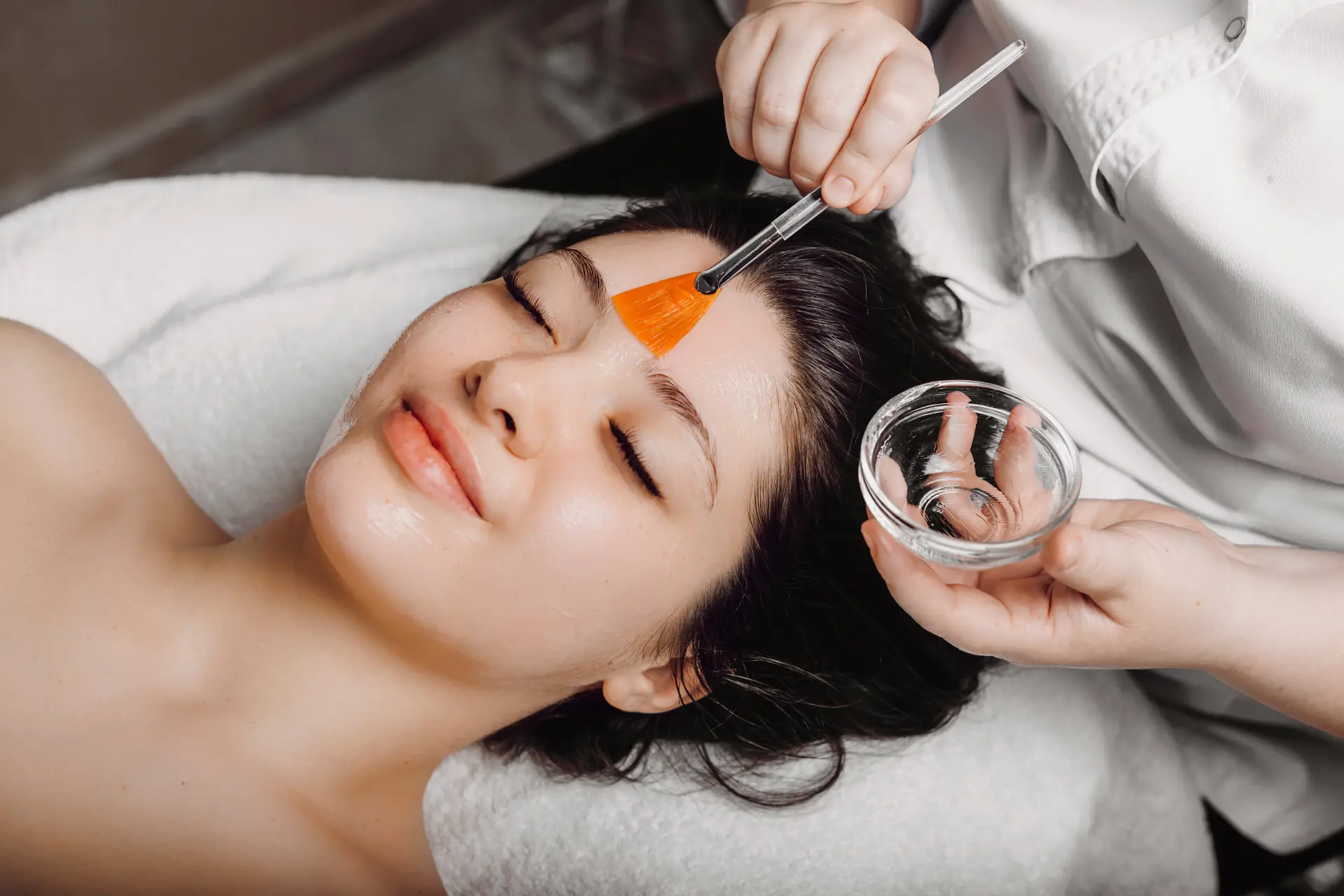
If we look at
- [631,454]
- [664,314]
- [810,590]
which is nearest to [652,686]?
[810,590]

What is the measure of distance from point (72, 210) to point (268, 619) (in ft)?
2.37

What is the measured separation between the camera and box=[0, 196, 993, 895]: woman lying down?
2.87 ft

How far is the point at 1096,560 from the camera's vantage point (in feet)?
2.30

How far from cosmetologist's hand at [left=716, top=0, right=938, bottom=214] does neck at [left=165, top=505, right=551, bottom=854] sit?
60 cm

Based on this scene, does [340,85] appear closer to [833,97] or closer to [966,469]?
[833,97]

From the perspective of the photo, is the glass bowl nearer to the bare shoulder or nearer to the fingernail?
the fingernail

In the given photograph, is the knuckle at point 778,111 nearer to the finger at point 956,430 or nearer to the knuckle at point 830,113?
the knuckle at point 830,113

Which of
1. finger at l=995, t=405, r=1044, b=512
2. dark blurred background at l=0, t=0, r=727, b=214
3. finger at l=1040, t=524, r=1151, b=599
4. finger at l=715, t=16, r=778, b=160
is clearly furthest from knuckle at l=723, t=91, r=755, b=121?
dark blurred background at l=0, t=0, r=727, b=214

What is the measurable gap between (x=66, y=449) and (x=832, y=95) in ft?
3.05

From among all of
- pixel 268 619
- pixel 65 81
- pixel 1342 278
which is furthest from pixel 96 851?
pixel 65 81

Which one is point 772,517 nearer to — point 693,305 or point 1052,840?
point 693,305

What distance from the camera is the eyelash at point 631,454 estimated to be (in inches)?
34.2

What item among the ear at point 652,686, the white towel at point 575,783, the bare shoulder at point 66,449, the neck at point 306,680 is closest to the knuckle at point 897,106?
the white towel at point 575,783

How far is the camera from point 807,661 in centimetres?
109
